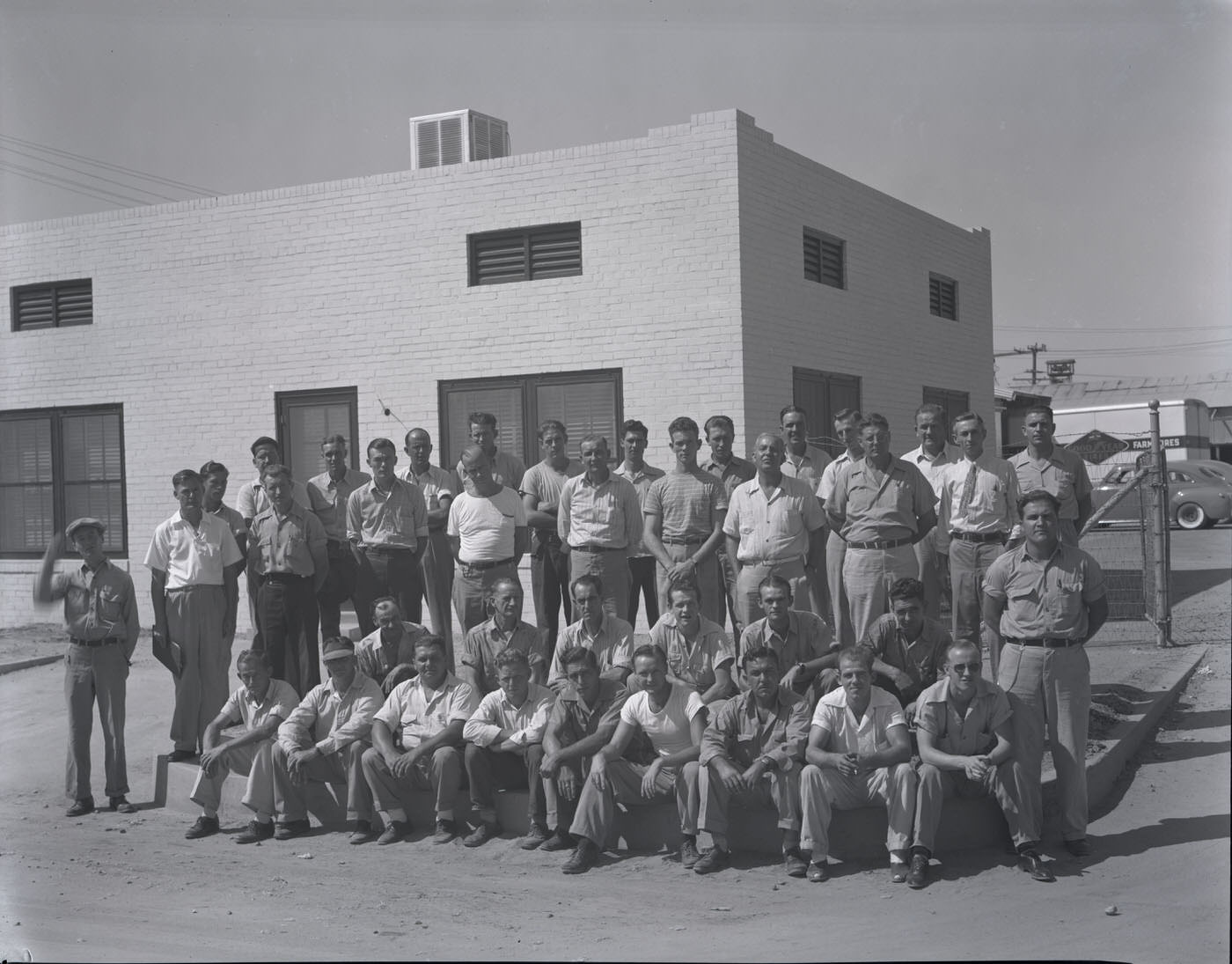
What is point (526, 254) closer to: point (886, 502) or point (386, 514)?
point (386, 514)

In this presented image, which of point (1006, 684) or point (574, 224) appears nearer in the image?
point (1006, 684)

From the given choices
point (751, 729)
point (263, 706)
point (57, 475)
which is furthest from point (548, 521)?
point (57, 475)

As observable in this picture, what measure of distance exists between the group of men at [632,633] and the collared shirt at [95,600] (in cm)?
2

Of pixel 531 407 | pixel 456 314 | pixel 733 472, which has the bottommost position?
pixel 733 472

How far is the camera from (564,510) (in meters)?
8.42

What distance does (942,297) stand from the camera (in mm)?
15797

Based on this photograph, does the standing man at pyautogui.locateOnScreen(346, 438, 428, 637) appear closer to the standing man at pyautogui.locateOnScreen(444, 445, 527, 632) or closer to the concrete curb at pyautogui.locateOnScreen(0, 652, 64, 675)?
the standing man at pyautogui.locateOnScreen(444, 445, 527, 632)

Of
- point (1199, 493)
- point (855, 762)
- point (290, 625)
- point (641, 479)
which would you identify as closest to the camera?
point (855, 762)

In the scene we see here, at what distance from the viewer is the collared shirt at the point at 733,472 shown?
8.59 m

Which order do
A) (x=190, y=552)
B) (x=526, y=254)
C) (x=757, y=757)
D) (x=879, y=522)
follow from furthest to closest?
(x=526, y=254)
(x=190, y=552)
(x=879, y=522)
(x=757, y=757)

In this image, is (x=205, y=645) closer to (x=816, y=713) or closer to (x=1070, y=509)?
(x=816, y=713)

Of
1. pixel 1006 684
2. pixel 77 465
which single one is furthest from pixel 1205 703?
pixel 77 465

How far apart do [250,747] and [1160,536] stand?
8233mm

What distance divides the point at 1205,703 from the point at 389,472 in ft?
20.7
